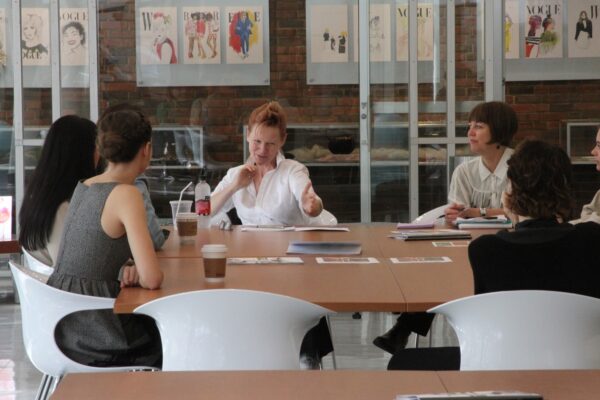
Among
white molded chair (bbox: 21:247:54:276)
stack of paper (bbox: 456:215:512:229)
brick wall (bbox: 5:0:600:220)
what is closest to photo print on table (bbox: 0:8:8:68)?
brick wall (bbox: 5:0:600:220)

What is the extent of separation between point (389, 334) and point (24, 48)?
16.1 feet

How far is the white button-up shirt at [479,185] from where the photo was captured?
5766mm

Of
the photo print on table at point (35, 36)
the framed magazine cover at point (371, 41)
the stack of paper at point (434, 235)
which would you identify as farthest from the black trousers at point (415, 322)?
the photo print on table at point (35, 36)

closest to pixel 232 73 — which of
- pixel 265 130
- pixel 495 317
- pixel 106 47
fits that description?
pixel 106 47

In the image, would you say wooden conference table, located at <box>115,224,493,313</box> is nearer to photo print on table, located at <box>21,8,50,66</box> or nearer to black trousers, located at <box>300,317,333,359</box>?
black trousers, located at <box>300,317,333,359</box>

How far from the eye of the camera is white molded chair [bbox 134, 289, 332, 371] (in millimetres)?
2785

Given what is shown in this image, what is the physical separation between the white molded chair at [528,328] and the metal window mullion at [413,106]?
528cm

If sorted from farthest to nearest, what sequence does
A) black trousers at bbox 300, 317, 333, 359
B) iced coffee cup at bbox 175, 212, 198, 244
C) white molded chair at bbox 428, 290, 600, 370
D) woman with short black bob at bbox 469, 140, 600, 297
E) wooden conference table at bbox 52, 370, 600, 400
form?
iced coffee cup at bbox 175, 212, 198, 244 < black trousers at bbox 300, 317, 333, 359 < woman with short black bob at bbox 469, 140, 600, 297 < white molded chair at bbox 428, 290, 600, 370 < wooden conference table at bbox 52, 370, 600, 400

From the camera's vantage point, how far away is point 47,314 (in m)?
3.41

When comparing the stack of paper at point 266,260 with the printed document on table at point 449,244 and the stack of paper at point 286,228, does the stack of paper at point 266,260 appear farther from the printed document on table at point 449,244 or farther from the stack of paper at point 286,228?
the stack of paper at point 286,228

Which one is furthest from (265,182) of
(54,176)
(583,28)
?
(583,28)

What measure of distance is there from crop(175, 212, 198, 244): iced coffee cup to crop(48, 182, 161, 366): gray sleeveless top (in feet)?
3.32

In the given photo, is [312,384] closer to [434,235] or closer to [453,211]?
[434,235]

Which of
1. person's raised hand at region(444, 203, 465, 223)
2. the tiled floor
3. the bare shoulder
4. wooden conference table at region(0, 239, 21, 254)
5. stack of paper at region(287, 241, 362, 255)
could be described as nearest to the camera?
the bare shoulder
